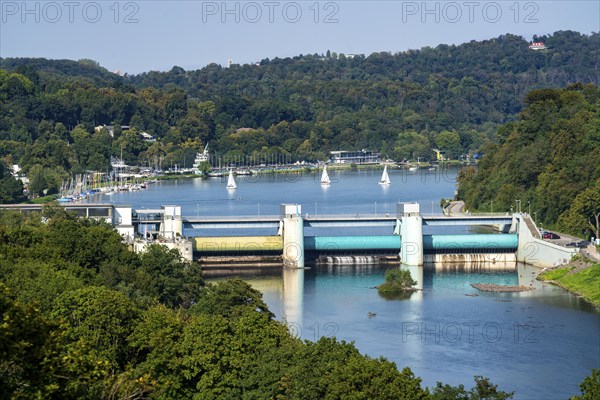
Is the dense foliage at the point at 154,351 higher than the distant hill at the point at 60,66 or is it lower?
lower

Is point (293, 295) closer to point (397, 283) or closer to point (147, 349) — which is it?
point (397, 283)

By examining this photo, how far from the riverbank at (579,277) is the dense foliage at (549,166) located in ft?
14.6

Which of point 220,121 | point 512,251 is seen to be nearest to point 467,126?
point 220,121

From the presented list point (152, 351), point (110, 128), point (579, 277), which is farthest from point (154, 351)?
point (110, 128)

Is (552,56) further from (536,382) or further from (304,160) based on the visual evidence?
(536,382)

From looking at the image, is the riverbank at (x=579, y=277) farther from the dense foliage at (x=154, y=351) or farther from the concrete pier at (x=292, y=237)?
the dense foliage at (x=154, y=351)

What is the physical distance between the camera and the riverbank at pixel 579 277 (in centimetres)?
4062

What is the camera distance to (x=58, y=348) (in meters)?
14.6

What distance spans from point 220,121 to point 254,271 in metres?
86.3

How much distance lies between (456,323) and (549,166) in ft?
80.5

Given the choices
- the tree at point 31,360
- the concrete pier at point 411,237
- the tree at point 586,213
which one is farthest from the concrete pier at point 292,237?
the tree at point 31,360

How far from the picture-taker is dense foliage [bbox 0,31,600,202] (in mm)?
112000

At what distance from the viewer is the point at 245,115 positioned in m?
136

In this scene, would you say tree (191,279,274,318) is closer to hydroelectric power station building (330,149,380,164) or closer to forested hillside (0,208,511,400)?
forested hillside (0,208,511,400)
